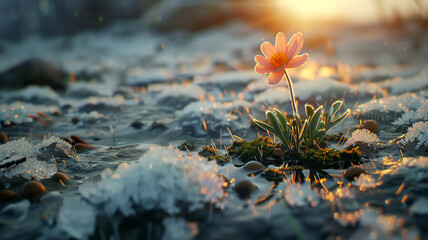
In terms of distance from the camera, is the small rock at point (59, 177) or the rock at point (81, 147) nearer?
the small rock at point (59, 177)

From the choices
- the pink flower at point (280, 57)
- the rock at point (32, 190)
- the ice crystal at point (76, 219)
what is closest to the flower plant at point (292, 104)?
the pink flower at point (280, 57)

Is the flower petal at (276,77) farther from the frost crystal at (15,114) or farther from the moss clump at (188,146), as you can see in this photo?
the frost crystal at (15,114)

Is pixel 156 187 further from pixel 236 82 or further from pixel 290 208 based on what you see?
pixel 236 82

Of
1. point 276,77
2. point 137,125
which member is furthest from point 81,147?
point 276,77

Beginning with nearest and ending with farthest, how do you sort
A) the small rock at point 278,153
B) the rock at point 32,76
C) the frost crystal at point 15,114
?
the small rock at point 278,153 < the frost crystal at point 15,114 < the rock at point 32,76

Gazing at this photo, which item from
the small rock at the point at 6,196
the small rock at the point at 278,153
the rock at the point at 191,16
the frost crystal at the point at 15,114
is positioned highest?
the rock at the point at 191,16

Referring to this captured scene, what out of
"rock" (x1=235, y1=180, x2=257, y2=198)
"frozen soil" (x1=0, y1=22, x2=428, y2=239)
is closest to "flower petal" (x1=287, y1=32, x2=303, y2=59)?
"frozen soil" (x1=0, y1=22, x2=428, y2=239)

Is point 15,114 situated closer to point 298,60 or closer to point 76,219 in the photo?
point 76,219
